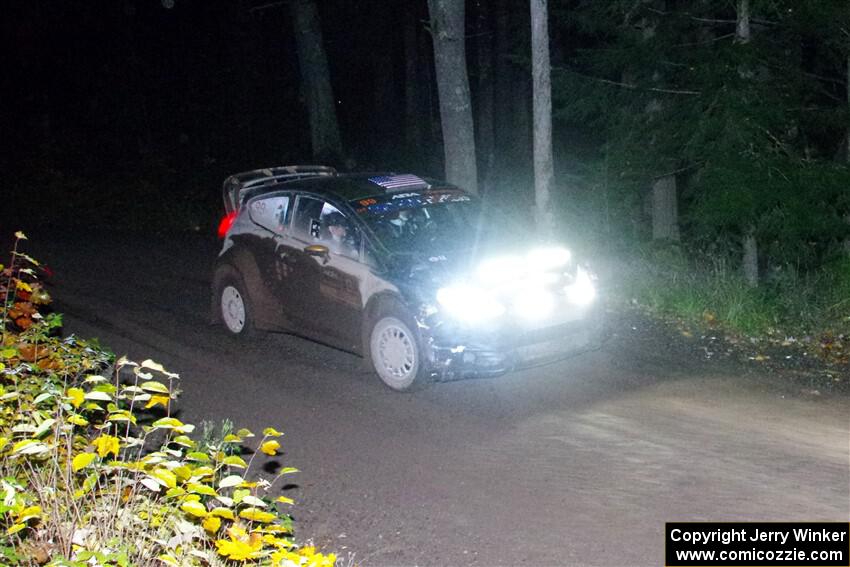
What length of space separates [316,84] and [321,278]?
1617 cm

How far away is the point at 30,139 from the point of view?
3412cm

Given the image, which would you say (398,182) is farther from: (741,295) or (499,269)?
(741,295)

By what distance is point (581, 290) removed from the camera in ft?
33.3

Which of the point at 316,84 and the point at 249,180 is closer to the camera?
the point at 249,180

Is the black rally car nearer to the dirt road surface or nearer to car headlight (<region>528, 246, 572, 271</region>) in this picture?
car headlight (<region>528, 246, 572, 271</region>)

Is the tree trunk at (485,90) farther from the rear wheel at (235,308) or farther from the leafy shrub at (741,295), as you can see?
the rear wheel at (235,308)

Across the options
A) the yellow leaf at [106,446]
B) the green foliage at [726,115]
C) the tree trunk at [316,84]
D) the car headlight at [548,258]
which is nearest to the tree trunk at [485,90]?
the tree trunk at [316,84]

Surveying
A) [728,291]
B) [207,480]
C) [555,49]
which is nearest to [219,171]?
[555,49]

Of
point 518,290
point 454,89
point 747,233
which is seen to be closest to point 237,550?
point 518,290

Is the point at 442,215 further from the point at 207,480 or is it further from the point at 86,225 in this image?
the point at 86,225

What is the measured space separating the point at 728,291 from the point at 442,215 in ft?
13.3

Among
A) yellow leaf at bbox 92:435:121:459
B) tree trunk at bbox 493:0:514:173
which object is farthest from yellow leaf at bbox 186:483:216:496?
tree trunk at bbox 493:0:514:173

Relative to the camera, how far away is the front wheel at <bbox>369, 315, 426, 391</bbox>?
9469 millimetres

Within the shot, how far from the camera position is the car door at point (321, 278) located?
33.5 ft
